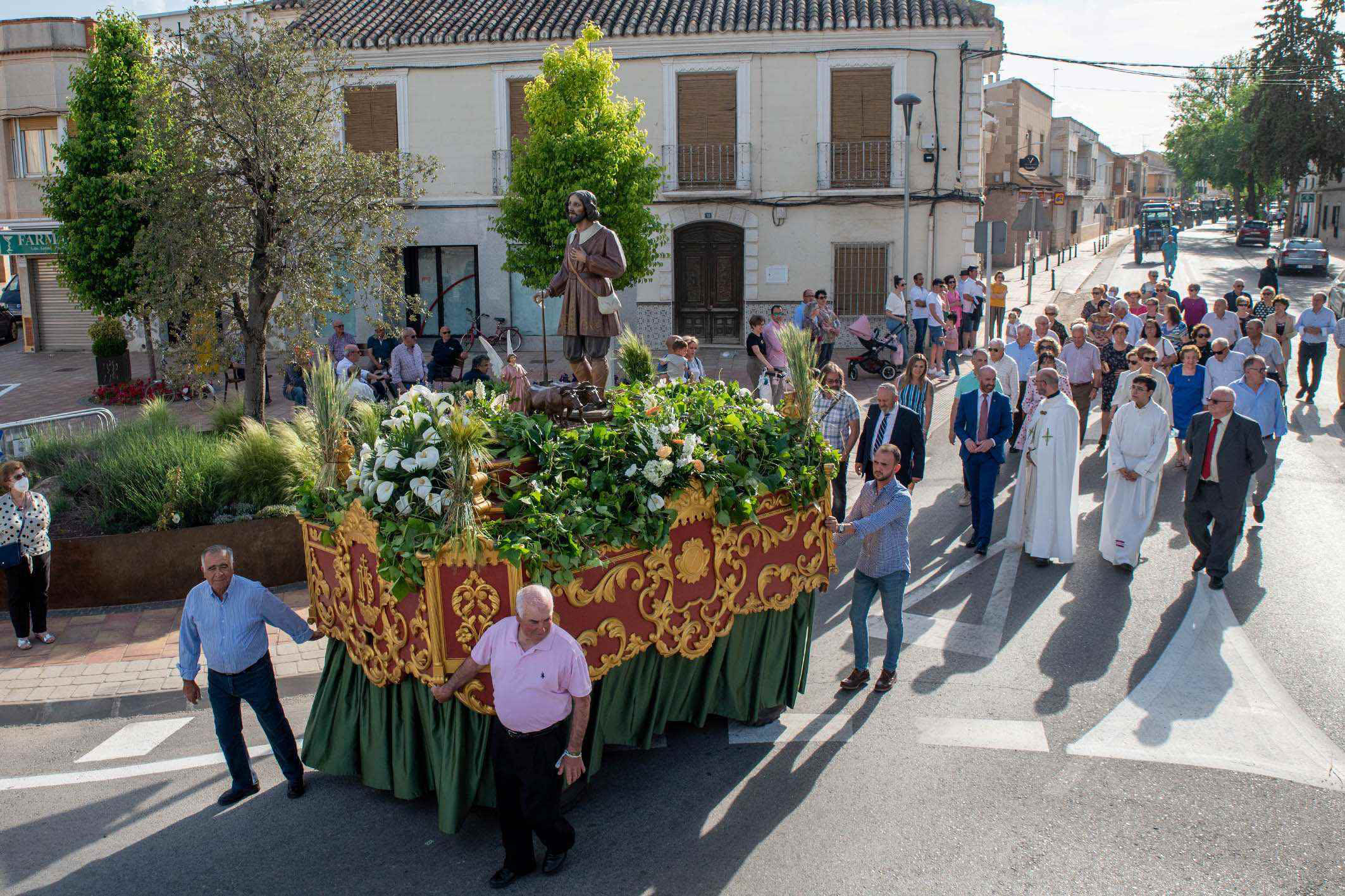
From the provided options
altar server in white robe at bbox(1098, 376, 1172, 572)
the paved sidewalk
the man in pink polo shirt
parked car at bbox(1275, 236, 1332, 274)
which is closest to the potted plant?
the paved sidewalk

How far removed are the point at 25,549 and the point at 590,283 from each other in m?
4.53

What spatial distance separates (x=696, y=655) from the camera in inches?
247

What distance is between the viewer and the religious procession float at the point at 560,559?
17.6 ft

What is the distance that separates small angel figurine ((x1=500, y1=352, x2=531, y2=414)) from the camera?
268 inches

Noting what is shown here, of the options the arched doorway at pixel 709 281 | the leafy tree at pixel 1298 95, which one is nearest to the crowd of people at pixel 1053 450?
the arched doorway at pixel 709 281

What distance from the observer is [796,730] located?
670cm

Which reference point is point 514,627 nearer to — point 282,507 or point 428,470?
point 428,470

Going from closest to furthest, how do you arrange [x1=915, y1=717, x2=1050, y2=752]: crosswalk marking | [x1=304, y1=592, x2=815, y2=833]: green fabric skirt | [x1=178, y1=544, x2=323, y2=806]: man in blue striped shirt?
[x1=304, y1=592, x2=815, y2=833]: green fabric skirt, [x1=178, y1=544, x2=323, y2=806]: man in blue striped shirt, [x1=915, y1=717, x2=1050, y2=752]: crosswalk marking

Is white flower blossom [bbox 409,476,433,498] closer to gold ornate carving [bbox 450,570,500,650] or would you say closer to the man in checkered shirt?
gold ornate carving [bbox 450,570,500,650]

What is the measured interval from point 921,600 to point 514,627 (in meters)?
4.66

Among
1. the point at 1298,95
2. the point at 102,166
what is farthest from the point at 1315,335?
the point at 1298,95

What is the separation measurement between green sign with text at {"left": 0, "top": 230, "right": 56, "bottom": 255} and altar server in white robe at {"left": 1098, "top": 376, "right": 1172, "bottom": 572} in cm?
2167

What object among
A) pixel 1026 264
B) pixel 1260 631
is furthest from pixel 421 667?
pixel 1026 264

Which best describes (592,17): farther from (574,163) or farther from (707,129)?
(574,163)
